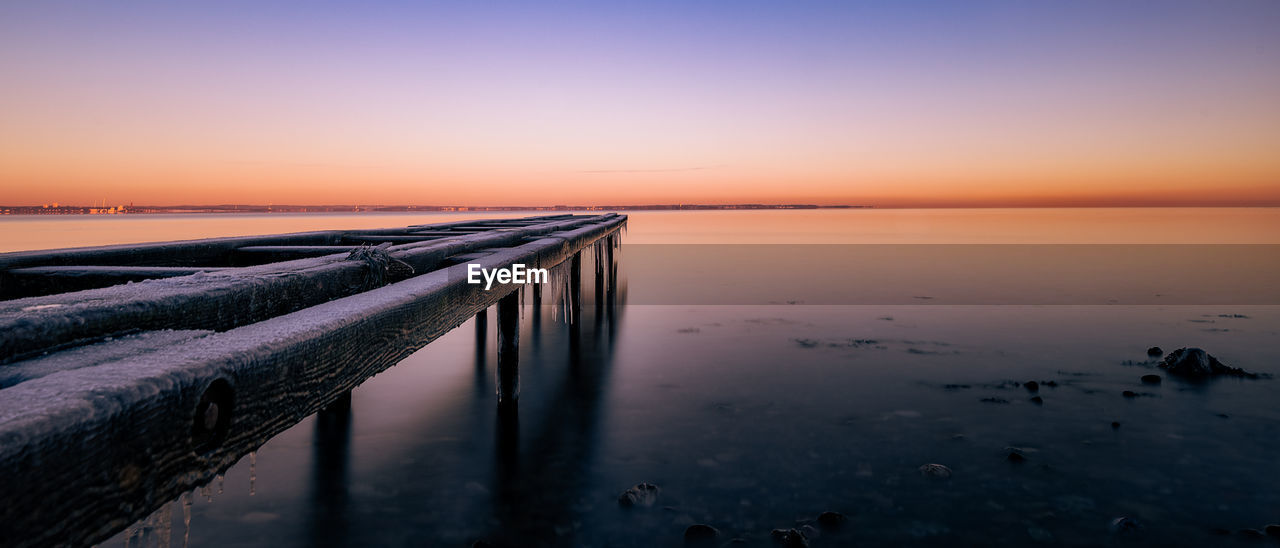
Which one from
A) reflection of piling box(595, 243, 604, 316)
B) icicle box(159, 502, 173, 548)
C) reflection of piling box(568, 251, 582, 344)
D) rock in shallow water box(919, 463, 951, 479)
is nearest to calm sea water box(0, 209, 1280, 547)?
icicle box(159, 502, 173, 548)

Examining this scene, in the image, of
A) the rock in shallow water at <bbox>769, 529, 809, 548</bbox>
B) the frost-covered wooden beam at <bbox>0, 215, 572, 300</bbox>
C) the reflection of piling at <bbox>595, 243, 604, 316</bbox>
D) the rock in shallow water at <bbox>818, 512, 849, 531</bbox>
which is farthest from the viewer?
the reflection of piling at <bbox>595, 243, 604, 316</bbox>

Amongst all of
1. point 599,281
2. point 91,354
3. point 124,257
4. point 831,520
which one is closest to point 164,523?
point 91,354

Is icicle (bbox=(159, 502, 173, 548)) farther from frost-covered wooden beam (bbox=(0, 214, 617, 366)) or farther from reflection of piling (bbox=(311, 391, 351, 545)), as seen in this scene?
reflection of piling (bbox=(311, 391, 351, 545))

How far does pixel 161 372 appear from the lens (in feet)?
3.49

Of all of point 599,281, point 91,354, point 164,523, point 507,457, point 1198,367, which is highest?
point 91,354

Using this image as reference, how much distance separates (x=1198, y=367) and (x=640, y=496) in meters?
8.22

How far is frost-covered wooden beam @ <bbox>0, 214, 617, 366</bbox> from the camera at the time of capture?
54.2 inches

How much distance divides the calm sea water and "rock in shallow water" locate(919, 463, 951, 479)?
0.11 m

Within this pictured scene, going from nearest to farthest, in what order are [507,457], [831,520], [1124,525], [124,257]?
[124,257], [1124,525], [831,520], [507,457]

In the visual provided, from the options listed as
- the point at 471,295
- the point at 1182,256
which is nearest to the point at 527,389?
the point at 471,295

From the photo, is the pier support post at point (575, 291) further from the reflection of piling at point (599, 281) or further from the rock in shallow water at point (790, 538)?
the rock in shallow water at point (790, 538)

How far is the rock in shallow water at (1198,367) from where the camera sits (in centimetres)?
827

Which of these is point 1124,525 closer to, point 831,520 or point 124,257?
point 831,520

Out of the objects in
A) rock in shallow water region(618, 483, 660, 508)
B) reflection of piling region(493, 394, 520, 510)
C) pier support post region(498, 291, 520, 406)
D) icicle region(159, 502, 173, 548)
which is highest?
icicle region(159, 502, 173, 548)
